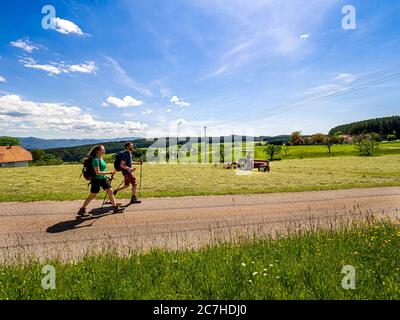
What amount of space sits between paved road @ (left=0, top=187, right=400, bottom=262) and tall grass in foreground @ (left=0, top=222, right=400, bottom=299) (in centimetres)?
85

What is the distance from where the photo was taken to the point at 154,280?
4.19 metres

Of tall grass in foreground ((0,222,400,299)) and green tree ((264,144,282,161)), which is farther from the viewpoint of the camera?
green tree ((264,144,282,161))

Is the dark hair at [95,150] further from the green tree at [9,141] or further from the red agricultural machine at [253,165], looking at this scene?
the green tree at [9,141]

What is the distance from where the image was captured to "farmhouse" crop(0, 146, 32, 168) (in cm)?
7862

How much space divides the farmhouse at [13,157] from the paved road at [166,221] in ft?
276

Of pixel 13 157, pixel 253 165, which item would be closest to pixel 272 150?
pixel 253 165

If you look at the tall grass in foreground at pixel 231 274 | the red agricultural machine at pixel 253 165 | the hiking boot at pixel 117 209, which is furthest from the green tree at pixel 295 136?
the tall grass in foreground at pixel 231 274

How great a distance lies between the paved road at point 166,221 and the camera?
20.3 ft

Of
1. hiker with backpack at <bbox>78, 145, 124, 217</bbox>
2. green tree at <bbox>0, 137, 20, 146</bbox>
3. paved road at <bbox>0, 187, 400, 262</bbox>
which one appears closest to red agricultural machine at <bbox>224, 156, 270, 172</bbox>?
paved road at <bbox>0, 187, 400, 262</bbox>

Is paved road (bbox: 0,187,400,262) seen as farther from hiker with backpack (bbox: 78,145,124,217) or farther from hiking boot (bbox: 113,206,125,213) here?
hiker with backpack (bbox: 78,145,124,217)

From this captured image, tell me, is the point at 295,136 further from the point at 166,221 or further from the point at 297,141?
the point at 166,221

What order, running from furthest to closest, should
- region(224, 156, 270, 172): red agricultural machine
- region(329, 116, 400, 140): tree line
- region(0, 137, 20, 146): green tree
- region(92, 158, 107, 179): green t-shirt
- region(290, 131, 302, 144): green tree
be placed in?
region(329, 116, 400, 140): tree line, region(290, 131, 302, 144): green tree, region(0, 137, 20, 146): green tree, region(224, 156, 270, 172): red agricultural machine, region(92, 158, 107, 179): green t-shirt

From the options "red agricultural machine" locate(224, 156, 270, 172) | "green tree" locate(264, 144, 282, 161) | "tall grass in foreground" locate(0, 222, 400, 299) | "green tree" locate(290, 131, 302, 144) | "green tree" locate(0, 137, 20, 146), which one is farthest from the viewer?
"green tree" locate(290, 131, 302, 144)

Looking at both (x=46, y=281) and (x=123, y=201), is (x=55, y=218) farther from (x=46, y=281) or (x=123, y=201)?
(x=46, y=281)
